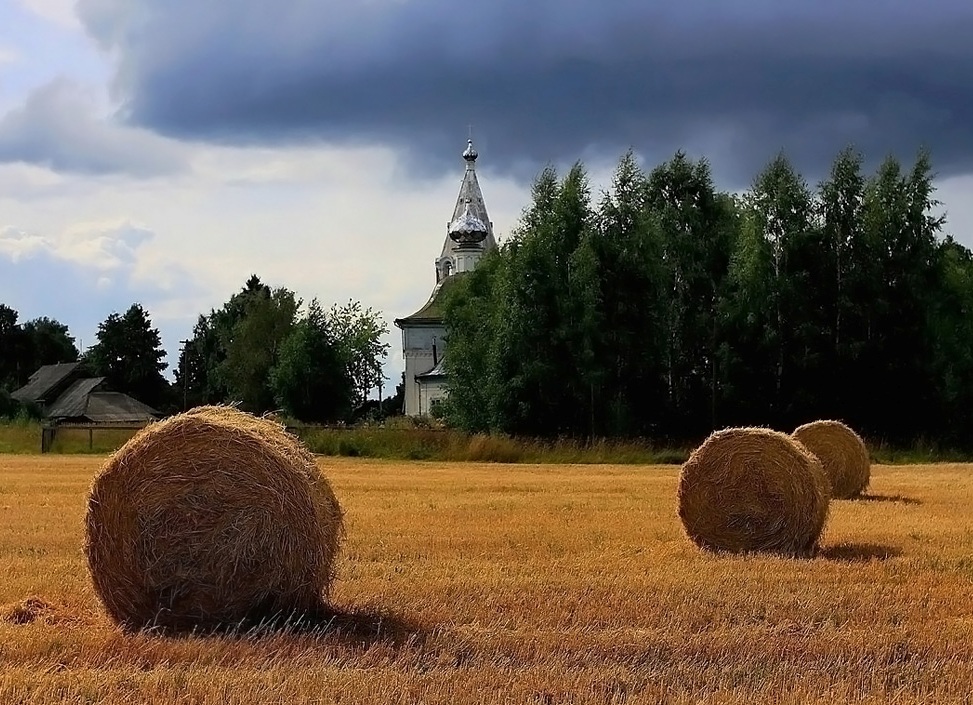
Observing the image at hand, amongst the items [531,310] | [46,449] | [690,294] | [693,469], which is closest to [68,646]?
[693,469]

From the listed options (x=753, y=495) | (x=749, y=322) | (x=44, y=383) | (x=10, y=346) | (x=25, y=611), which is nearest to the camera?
(x=25, y=611)

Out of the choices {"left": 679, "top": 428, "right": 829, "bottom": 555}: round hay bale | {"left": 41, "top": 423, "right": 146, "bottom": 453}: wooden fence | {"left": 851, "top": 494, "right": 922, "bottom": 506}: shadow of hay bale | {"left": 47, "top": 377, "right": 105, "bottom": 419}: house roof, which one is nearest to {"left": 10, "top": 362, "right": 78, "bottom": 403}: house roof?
{"left": 47, "top": 377, "right": 105, "bottom": 419}: house roof

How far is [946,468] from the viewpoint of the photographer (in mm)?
33750

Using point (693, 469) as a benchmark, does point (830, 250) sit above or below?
Result: above

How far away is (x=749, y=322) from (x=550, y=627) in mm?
37567

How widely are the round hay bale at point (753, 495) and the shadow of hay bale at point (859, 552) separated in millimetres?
260

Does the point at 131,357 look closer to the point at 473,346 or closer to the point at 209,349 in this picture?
the point at 209,349

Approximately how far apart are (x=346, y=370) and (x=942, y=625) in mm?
70673

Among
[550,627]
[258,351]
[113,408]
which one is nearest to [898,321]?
[550,627]

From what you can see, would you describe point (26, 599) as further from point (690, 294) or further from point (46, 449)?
point (690, 294)

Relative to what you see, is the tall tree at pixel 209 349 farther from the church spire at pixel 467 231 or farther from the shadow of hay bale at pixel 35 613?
the shadow of hay bale at pixel 35 613

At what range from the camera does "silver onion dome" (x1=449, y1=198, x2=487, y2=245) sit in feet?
281

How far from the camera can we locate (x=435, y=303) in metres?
74.8

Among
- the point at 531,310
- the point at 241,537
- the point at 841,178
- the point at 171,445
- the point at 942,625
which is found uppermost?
the point at 841,178
